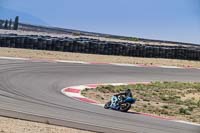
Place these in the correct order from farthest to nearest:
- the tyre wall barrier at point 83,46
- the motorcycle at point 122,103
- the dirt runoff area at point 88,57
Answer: the tyre wall barrier at point 83,46 → the dirt runoff area at point 88,57 → the motorcycle at point 122,103

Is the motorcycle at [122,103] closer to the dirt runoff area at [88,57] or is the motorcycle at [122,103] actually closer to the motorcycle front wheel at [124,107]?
the motorcycle front wheel at [124,107]

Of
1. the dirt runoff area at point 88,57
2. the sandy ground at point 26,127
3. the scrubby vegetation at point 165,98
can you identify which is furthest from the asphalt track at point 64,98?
the dirt runoff area at point 88,57

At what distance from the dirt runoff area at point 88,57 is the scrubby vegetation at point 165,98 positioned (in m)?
8.71

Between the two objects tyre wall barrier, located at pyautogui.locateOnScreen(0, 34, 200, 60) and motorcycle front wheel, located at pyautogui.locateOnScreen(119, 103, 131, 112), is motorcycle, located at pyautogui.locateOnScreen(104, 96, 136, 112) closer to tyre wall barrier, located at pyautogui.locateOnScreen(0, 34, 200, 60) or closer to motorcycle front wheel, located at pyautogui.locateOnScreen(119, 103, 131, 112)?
motorcycle front wheel, located at pyautogui.locateOnScreen(119, 103, 131, 112)

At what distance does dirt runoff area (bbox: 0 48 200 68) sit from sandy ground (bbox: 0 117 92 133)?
1800 centimetres

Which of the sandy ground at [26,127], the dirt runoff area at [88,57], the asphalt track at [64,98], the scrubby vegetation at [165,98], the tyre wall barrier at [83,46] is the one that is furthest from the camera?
the tyre wall barrier at [83,46]

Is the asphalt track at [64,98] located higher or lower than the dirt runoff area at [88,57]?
lower

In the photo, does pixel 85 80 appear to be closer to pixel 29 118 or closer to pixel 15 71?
pixel 15 71

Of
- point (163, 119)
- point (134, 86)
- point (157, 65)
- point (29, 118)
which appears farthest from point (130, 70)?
point (29, 118)

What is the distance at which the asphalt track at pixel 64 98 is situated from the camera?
1117 cm

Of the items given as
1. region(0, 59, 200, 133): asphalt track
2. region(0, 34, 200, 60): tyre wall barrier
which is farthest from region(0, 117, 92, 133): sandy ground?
region(0, 34, 200, 60): tyre wall barrier

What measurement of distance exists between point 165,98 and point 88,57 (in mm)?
14087

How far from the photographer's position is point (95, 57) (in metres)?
32.1

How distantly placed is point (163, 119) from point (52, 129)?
4.34m
